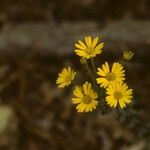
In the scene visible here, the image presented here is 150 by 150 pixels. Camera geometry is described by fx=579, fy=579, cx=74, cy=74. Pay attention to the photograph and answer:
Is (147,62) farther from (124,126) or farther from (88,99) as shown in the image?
(88,99)

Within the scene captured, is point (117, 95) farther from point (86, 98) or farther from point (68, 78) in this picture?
point (68, 78)

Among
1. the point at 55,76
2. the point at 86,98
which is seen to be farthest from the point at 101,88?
the point at 55,76

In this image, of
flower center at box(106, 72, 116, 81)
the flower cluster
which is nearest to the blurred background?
→ the flower cluster

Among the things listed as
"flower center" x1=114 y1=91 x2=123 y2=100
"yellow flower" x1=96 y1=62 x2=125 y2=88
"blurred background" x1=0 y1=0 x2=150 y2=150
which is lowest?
"flower center" x1=114 y1=91 x2=123 y2=100

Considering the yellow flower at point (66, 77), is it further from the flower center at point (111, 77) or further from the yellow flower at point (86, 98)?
the flower center at point (111, 77)

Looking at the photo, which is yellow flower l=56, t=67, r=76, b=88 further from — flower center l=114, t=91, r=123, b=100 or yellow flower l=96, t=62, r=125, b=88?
flower center l=114, t=91, r=123, b=100

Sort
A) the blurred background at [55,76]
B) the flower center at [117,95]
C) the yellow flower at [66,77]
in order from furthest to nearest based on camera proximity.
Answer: the blurred background at [55,76] → the yellow flower at [66,77] → the flower center at [117,95]

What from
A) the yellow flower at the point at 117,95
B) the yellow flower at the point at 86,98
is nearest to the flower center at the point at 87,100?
the yellow flower at the point at 86,98
